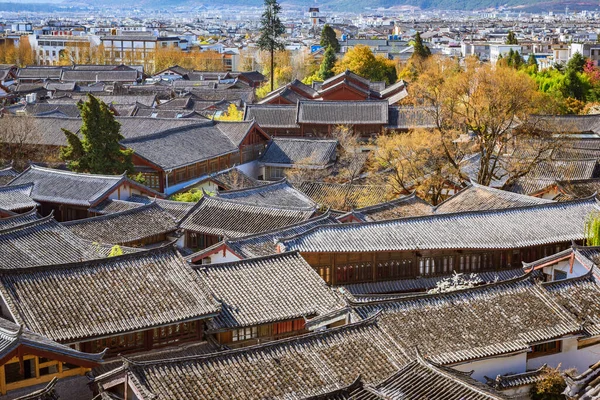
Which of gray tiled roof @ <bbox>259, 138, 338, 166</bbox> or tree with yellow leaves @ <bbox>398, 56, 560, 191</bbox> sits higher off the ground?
tree with yellow leaves @ <bbox>398, 56, 560, 191</bbox>

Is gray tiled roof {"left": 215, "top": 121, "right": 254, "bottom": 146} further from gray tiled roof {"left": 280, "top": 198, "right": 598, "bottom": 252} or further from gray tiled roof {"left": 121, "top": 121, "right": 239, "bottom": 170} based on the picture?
gray tiled roof {"left": 280, "top": 198, "right": 598, "bottom": 252}

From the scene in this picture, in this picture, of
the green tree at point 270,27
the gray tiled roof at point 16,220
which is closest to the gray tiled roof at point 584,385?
the gray tiled roof at point 16,220

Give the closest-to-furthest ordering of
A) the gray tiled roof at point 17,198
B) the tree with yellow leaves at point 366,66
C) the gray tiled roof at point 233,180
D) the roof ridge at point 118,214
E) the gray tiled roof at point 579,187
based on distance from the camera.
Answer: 1. the roof ridge at point 118,214
2. the gray tiled roof at point 17,198
3. the gray tiled roof at point 579,187
4. the gray tiled roof at point 233,180
5. the tree with yellow leaves at point 366,66

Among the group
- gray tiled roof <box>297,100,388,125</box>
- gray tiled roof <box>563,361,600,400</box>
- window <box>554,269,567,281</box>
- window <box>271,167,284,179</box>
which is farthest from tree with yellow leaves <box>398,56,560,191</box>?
gray tiled roof <box>563,361,600,400</box>

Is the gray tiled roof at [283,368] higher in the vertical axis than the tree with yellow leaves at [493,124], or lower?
lower

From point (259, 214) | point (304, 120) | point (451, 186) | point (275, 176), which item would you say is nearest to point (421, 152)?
point (451, 186)

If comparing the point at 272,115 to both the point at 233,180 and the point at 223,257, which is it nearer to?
the point at 233,180

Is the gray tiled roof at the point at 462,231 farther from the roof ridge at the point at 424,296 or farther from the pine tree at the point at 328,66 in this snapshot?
the pine tree at the point at 328,66
